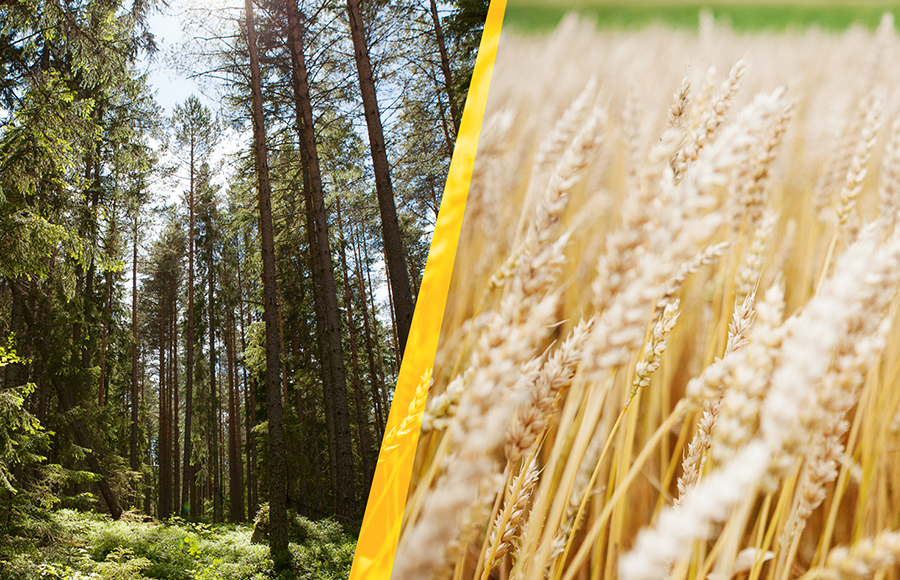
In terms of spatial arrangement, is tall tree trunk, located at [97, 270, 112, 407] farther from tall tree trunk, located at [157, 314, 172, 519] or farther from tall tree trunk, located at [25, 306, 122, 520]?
tall tree trunk, located at [157, 314, 172, 519]

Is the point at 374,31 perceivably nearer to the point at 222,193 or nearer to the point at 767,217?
the point at 767,217

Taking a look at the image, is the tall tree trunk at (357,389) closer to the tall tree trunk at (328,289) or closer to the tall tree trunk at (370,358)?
the tall tree trunk at (370,358)

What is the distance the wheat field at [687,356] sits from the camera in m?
0.43

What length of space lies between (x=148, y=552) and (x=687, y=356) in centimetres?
872

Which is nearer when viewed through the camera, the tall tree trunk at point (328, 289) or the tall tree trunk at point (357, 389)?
the tall tree trunk at point (328, 289)

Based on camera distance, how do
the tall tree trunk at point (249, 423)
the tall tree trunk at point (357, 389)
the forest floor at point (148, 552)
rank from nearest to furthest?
1. the forest floor at point (148, 552)
2. the tall tree trunk at point (357, 389)
3. the tall tree trunk at point (249, 423)

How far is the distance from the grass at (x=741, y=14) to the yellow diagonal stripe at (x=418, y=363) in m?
0.22

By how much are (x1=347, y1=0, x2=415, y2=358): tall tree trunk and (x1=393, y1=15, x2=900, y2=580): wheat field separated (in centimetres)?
385

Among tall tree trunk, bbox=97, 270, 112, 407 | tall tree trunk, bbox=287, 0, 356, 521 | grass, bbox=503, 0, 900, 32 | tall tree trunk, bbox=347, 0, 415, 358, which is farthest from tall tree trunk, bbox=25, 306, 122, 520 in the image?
grass, bbox=503, 0, 900, 32

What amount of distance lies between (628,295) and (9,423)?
5.43 metres

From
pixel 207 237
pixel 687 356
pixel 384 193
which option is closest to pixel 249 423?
pixel 207 237

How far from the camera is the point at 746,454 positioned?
1.30 feet

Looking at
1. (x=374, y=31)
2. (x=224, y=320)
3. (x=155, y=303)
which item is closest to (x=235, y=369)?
(x=224, y=320)

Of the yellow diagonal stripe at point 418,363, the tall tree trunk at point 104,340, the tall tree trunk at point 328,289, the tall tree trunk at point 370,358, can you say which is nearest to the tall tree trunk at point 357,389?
the tall tree trunk at point 370,358
